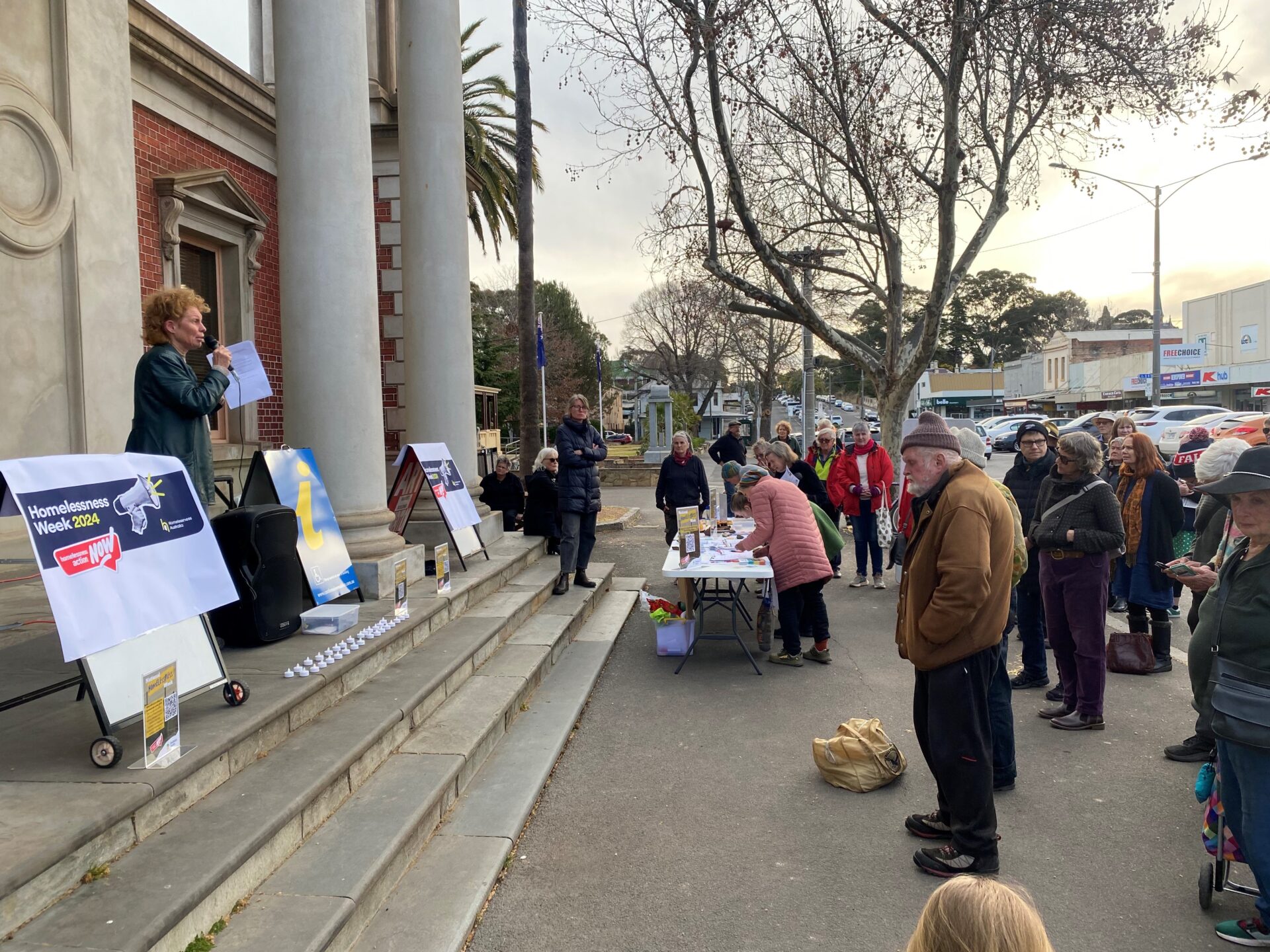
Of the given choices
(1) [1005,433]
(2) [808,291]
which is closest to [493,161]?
(2) [808,291]

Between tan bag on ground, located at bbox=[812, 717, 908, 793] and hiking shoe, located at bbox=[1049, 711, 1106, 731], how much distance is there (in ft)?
4.85

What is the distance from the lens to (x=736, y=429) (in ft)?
50.1

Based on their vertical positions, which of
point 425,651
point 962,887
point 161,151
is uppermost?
point 161,151

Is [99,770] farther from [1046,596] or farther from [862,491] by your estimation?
[862,491]

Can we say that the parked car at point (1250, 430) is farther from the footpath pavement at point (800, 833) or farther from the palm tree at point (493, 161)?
the palm tree at point (493, 161)

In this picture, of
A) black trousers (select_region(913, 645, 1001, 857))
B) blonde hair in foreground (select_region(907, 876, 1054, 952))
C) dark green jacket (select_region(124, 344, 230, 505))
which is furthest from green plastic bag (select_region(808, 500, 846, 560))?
blonde hair in foreground (select_region(907, 876, 1054, 952))

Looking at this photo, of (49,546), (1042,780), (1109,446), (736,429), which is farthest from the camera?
(736,429)

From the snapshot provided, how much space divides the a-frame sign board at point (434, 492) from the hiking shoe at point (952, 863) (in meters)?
5.43

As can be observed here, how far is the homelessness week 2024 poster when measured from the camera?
308 centimetres

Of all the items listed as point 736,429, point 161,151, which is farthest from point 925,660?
point 736,429

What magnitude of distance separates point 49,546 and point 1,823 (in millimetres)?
942

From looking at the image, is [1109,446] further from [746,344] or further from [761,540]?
[746,344]

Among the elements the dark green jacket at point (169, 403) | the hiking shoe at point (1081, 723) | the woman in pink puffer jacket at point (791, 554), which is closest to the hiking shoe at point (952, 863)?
the hiking shoe at point (1081, 723)

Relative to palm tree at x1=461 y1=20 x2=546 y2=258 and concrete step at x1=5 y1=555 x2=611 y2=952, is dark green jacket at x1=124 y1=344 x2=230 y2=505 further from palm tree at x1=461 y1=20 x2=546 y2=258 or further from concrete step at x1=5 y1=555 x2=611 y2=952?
palm tree at x1=461 y1=20 x2=546 y2=258
